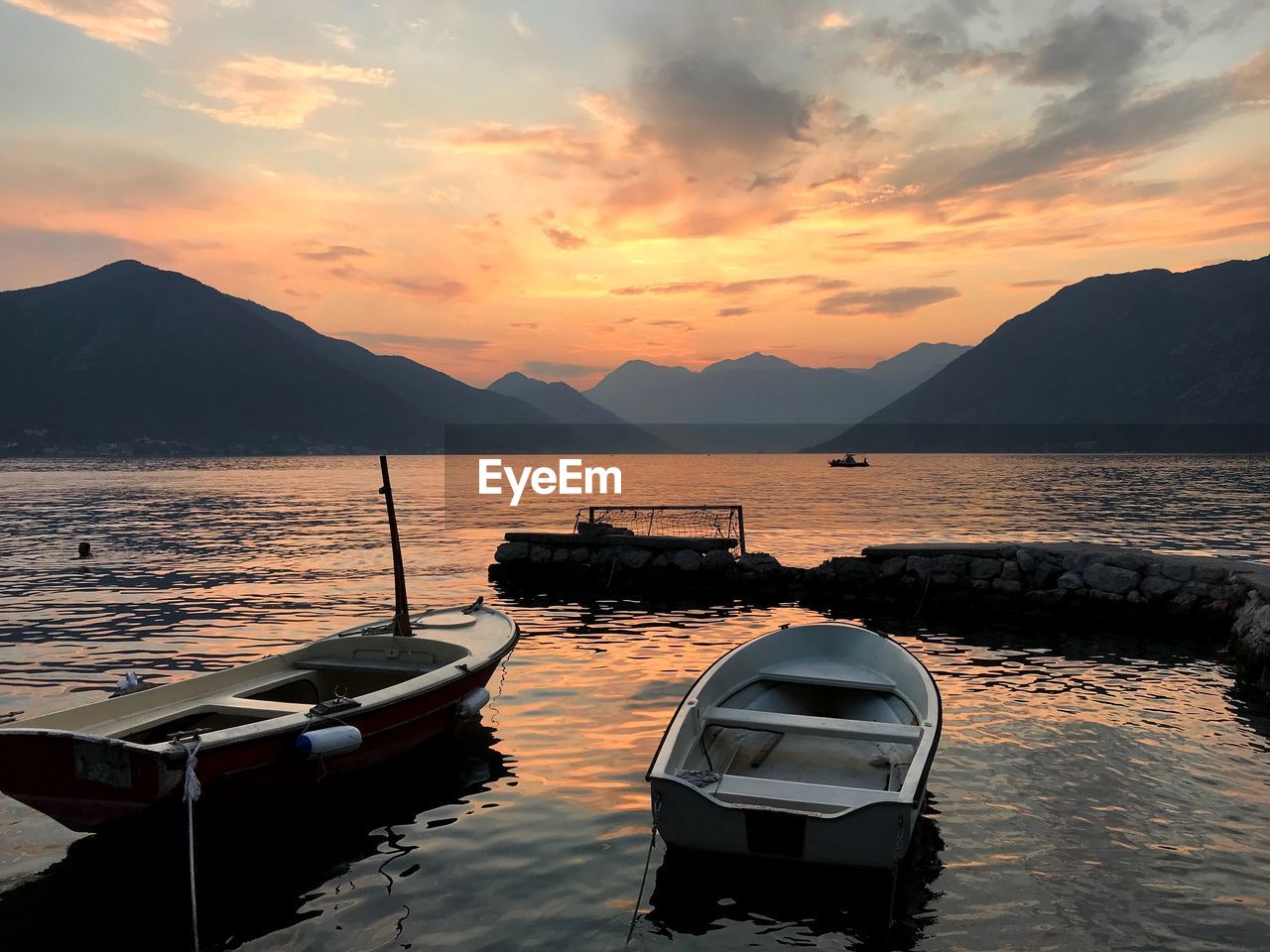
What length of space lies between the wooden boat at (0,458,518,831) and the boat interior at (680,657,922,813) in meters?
4.13

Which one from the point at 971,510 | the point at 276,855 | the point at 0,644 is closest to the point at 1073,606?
the point at 276,855

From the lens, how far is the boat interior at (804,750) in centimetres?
909

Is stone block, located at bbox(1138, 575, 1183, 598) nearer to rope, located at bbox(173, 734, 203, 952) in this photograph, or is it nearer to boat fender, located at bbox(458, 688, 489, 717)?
boat fender, located at bbox(458, 688, 489, 717)

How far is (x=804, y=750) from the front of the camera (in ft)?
37.1

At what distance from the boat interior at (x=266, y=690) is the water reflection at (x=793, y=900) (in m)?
4.77

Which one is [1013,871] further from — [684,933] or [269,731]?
[269,731]

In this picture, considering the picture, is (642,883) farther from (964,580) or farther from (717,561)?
(717,561)

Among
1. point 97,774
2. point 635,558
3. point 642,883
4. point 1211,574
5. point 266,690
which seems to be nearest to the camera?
point 97,774

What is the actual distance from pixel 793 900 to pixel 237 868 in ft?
19.8

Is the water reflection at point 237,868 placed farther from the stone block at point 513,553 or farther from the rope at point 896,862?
the stone block at point 513,553

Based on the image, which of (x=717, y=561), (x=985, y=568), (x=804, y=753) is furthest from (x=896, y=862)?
(x=717, y=561)

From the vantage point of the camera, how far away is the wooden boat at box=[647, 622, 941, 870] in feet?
27.0

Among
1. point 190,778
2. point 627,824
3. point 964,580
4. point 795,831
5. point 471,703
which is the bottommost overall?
point 627,824

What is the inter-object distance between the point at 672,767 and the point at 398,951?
10.8ft
